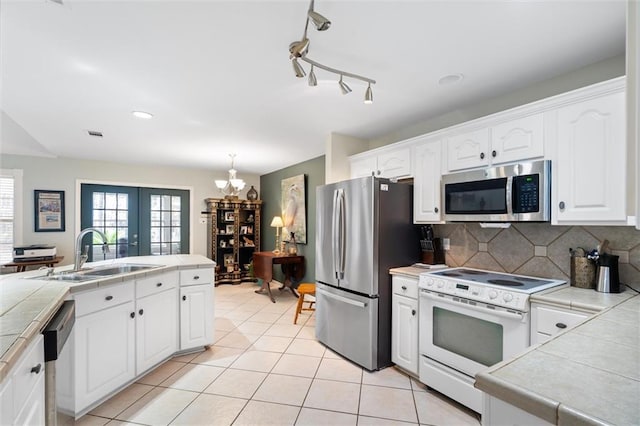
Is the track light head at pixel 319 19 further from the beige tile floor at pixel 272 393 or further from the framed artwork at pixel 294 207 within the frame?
the framed artwork at pixel 294 207

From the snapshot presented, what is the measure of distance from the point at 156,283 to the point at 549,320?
9.11ft

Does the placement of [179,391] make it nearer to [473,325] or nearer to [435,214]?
[473,325]

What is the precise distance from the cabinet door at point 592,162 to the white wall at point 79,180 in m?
5.70

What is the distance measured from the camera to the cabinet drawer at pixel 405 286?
2.38 m

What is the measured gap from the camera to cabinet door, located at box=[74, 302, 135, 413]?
1.82 m

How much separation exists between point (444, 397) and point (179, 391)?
1972 millimetres

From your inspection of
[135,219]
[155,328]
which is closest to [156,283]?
[155,328]

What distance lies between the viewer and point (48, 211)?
4.73 metres

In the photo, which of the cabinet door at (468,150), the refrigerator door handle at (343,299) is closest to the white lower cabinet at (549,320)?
the cabinet door at (468,150)

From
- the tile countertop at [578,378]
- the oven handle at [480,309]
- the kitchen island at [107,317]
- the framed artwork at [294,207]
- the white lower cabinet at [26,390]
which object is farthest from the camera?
the framed artwork at [294,207]

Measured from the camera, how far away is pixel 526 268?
2.25 meters

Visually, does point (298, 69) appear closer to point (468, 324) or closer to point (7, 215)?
point (468, 324)

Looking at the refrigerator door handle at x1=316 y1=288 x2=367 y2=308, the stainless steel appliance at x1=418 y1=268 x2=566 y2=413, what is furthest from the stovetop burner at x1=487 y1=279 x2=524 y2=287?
the refrigerator door handle at x1=316 y1=288 x2=367 y2=308

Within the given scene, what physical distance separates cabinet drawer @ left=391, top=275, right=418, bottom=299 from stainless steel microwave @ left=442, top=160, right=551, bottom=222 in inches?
24.2
